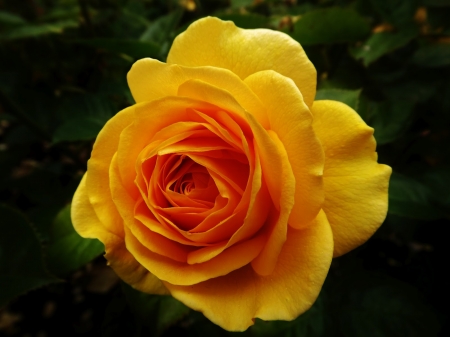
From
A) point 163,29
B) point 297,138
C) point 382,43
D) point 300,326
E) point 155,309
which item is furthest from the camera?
point 163,29

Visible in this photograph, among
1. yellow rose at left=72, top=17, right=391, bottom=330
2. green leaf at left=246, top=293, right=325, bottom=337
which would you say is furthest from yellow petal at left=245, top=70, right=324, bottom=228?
green leaf at left=246, top=293, right=325, bottom=337

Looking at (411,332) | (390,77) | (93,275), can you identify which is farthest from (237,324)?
(93,275)

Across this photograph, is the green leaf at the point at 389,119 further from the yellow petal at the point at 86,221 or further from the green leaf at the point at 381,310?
the yellow petal at the point at 86,221

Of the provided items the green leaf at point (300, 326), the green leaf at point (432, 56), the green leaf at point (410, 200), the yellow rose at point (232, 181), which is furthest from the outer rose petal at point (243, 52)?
the green leaf at point (432, 56)

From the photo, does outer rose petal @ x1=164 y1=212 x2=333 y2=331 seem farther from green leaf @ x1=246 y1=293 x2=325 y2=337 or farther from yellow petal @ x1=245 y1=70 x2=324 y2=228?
green leaf @ x1=246 y1=293 x2=325 y2=337

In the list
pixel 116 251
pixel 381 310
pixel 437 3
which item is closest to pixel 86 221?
pixel 116 251

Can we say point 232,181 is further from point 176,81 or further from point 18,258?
point 18,258

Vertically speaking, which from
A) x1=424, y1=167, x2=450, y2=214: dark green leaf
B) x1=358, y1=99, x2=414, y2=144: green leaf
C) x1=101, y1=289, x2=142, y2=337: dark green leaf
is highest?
x1=358, y1=99, x2=414, y2=144: green leaf
